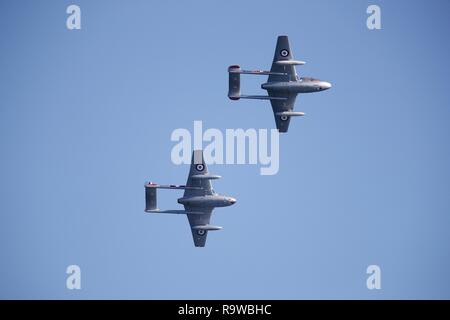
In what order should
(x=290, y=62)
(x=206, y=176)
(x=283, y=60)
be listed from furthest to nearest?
(x=283, y=60) < (x=290, y=62) < (x=206, y=176)

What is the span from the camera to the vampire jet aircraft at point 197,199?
12031 centimetres

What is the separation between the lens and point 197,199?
120812 millimetres

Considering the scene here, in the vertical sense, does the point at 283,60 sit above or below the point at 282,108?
above

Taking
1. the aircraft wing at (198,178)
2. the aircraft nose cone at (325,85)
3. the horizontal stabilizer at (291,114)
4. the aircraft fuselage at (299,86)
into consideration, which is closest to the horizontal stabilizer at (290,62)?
the aircraft fuselage at (299,86)

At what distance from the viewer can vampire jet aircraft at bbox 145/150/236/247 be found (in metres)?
120

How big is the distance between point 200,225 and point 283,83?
757 inches

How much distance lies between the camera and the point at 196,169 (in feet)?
401

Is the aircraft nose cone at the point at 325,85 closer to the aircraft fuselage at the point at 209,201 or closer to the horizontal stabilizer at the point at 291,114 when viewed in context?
the horizontal stabilizer at the point at 291,114

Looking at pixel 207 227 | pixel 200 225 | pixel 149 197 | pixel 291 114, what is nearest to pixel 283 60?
pixel 291 114

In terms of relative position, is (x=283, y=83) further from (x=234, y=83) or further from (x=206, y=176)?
(x=206, y=176)

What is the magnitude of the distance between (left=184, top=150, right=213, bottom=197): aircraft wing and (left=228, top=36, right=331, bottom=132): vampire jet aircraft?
808 centimetres

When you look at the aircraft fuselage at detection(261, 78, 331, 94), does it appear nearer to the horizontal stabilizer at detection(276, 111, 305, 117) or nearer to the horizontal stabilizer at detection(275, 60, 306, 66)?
the horizontal stabilizer at detection(275, 60, 306, 66)
